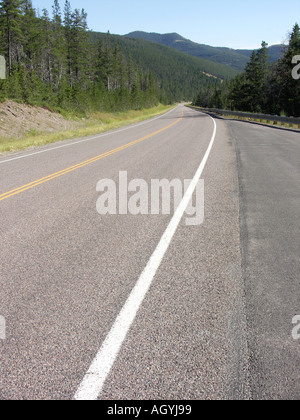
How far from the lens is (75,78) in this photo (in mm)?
63938

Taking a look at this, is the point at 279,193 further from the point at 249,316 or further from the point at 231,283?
the point at 249,316

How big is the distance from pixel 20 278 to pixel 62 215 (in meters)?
2.27

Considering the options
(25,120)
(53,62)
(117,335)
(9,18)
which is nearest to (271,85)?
(53,62)

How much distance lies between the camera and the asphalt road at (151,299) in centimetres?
233

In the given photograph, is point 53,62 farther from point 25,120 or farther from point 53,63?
point 25,120

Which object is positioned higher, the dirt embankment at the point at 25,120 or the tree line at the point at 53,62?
the tree line at the point at 53,62

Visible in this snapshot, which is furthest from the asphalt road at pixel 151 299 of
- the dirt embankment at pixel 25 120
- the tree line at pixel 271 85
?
the tree line at pixel 271 85

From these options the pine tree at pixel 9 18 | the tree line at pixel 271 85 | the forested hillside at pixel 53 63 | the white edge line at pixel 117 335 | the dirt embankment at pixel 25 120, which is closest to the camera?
the white edge line at pixel 117 335

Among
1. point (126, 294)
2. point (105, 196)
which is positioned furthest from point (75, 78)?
point (126, 294)

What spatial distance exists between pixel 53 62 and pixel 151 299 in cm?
6609

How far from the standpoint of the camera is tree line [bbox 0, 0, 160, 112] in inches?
1337

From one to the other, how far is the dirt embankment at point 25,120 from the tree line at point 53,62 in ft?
4.29

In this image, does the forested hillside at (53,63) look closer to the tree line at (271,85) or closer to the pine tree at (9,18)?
the pine tree at (9,18)

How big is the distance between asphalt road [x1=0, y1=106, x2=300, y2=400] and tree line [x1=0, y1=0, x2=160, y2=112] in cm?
2599
